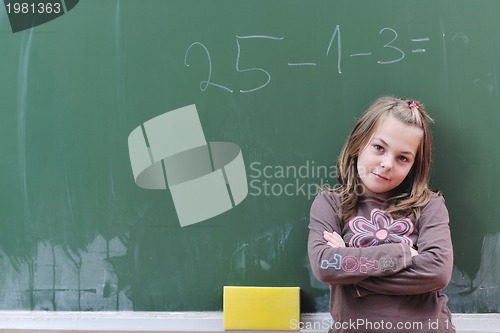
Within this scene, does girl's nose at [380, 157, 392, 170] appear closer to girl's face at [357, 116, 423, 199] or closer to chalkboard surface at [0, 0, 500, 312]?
girl's face at [357, 116, 423, 199]

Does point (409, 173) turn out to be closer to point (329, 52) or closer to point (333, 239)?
point (333, 239)

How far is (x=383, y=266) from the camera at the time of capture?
1663 mm

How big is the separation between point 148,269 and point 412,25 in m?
1.30

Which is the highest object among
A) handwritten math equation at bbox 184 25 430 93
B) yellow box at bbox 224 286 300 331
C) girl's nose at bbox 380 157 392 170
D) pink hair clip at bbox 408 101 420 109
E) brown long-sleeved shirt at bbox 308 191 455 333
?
handwritten math equation at bbox 184 25 430 93

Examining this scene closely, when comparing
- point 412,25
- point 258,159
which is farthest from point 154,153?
point 412,25

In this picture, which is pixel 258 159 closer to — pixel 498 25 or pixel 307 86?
pixel 307 86

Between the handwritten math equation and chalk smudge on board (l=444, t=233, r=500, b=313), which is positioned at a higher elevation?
the handwritten math equation

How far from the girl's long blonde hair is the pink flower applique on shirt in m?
0.03

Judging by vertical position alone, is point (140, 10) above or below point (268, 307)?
above

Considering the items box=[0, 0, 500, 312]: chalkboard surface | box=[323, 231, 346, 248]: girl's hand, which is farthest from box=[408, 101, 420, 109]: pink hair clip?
box=[323, 231, 346, 248]: girl's hand

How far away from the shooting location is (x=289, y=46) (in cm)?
200

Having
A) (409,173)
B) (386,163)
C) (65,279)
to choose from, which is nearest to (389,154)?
(386,163)

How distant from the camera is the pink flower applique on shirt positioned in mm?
1784

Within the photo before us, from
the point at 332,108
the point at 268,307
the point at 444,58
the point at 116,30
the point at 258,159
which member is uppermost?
the point at 116,30
